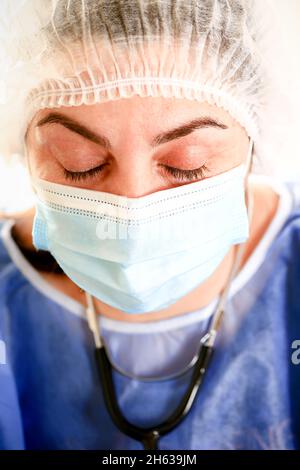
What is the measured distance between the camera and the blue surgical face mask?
70 cm

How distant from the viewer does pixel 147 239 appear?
71 cm

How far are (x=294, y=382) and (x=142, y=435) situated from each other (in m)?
0.30

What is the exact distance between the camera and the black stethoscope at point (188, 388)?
881mm

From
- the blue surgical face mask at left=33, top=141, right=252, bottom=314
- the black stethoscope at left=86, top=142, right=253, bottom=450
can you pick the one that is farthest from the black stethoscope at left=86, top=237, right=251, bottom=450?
the blue surgical face mask at left=33, top=141, right=252, bottom=314

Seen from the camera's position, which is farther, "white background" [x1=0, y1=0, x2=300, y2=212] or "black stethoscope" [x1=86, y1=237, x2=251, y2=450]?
"black stethoscope" [x1=86, y1=237, x2=251, y2=450]

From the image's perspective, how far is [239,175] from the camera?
778 millimetres

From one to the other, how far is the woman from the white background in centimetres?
3

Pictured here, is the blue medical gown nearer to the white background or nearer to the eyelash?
the white background

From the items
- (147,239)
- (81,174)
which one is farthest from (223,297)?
(81,174)

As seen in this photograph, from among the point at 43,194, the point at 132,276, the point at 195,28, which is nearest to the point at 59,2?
the point at 195,28

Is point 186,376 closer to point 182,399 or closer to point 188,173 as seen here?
point 182,399

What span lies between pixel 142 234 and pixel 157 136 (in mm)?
146

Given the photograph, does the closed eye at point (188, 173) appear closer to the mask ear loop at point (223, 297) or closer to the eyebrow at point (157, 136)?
the eyebrow at point (157, 136)
